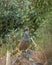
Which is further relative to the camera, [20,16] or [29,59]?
[20,16]

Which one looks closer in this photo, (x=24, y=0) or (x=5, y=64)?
(x=5, y=64)

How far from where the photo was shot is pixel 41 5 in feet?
24.0

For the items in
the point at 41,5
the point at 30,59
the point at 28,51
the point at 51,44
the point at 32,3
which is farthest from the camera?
the point at 32,3

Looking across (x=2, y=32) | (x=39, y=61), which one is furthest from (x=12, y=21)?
(x=39, y=61)

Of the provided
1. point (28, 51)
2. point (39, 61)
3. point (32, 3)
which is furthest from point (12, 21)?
point (39, 61)

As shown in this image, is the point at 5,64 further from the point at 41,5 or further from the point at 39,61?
the point at 41,5

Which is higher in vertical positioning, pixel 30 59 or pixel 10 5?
pixel 10 5

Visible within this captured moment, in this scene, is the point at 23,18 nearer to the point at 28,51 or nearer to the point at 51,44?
the point at 28,51

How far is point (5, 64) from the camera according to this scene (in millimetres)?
5492

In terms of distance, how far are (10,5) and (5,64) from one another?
362 cm

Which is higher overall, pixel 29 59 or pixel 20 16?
pixel 20 16

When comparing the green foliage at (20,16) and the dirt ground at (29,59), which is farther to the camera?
the green foliage at (20,16)

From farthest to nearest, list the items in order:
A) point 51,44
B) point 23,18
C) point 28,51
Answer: point 23,18 < point 28,51 < point 51,44

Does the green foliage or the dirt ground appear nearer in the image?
the dirt ground
